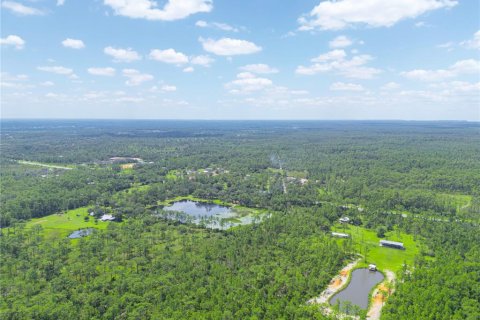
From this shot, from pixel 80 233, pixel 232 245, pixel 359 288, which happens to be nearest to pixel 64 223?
pixel 80 233

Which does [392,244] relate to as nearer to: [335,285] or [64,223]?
[335,285]

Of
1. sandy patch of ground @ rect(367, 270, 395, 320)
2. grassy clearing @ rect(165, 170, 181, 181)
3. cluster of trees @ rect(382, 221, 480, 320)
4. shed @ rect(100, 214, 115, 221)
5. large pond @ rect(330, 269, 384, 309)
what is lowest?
large pond @ rect(330, 269, 384, 309)

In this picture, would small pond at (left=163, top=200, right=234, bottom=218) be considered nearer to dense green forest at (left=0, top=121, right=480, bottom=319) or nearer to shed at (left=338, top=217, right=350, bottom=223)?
dense green forest at (left=0, top=121, right=480, bottom=319)

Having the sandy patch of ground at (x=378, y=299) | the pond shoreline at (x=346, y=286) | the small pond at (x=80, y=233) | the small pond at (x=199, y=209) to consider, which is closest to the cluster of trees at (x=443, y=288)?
the sandy patch of ground at (x=378, y=299)

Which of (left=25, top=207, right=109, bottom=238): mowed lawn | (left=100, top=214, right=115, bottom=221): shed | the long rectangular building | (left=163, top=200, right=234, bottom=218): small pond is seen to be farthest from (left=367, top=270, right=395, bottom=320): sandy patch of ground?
(left=100, top=214, right=115, bottom=221): shed

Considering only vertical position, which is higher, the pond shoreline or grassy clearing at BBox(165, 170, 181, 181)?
grassy clearing at BBox(165, 170, 181, 181)

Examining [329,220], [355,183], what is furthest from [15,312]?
[355,183]

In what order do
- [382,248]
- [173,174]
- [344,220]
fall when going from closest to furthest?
[382,248], [344,220], [173,174]

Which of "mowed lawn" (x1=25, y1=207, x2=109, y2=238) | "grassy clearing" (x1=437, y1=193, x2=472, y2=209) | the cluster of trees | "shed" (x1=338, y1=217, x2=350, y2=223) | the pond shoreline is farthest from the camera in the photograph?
"grassy clearing" (x1=437, y1=193, x2=472, y2=209)
